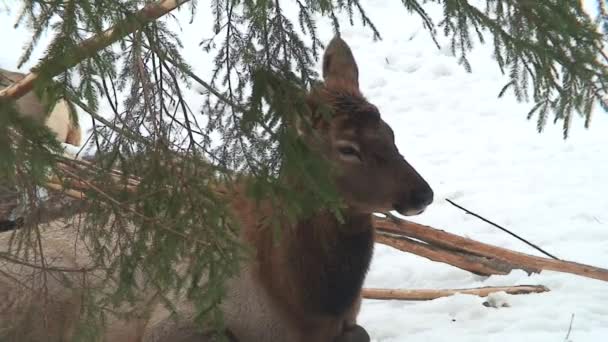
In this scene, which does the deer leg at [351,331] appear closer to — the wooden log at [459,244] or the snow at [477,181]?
the snow at [477,181]

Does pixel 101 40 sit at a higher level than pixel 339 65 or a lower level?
lower

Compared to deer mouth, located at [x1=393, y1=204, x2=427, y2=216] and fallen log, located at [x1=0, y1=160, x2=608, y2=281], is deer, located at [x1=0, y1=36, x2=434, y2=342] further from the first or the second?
fallen log, located at [x1=0, y1=160, x2=608, y2=281]

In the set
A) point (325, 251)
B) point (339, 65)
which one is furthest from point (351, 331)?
point (339, 65)

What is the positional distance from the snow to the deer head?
64.4 inches

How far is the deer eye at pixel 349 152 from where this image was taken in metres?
3.27

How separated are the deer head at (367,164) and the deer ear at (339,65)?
1.02 feet

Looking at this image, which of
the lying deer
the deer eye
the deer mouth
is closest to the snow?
the lying deer

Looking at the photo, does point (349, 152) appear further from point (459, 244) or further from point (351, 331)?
point (459, 244)

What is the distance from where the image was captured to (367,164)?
3.26 m

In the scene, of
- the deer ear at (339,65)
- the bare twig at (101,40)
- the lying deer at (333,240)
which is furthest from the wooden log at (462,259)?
the bare twig at (101,40)

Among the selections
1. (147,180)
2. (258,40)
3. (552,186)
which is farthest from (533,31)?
(552,186)

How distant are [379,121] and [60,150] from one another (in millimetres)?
1779

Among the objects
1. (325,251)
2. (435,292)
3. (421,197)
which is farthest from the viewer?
(435,292)

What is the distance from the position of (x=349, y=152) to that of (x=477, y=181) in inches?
220
